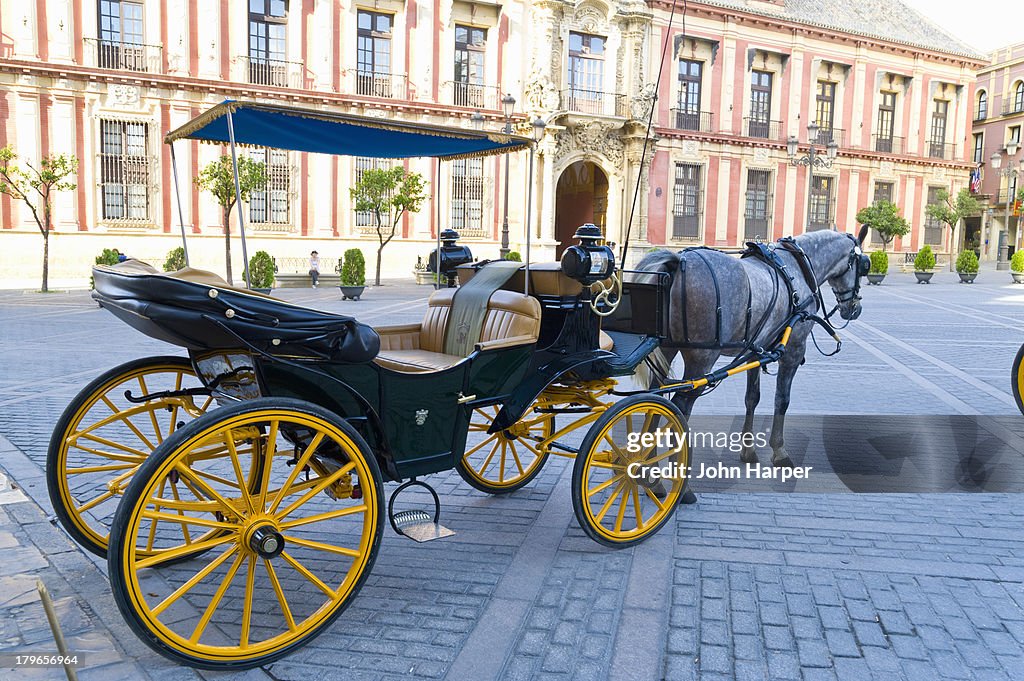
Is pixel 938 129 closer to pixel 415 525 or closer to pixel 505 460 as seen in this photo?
pixel 505 460

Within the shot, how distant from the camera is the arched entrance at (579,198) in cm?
3138

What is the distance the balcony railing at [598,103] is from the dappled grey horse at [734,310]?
82.5 feet

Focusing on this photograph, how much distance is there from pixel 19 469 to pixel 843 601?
16.2ft

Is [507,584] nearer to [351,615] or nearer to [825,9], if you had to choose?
[351,615]

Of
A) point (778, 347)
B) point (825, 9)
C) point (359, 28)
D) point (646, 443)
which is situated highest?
point (825, 9)

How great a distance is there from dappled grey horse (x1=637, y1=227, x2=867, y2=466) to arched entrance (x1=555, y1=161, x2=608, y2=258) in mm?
24331

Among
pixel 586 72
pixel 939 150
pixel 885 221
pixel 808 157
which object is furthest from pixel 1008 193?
pixel 586 72

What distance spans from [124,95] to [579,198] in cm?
1787

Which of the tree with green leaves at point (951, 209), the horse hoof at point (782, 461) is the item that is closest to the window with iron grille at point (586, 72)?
the tree with green leaves at point (951, 209)

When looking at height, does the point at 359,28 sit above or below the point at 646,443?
above

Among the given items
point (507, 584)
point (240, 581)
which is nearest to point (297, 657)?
point (240, 581)

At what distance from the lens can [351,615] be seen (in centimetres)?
325

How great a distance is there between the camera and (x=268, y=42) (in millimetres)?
24469
